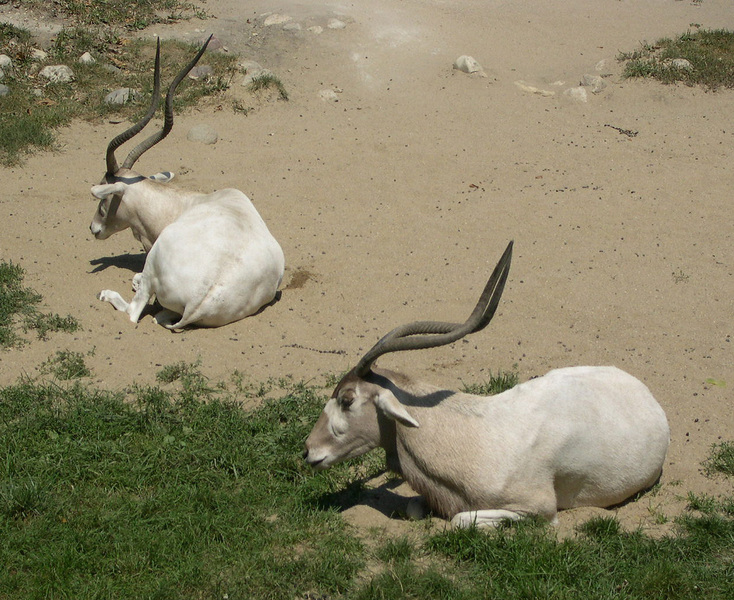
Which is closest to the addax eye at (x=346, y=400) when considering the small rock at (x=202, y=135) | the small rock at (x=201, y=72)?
the small rock at (x=202, y=135)

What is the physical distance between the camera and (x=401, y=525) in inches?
179

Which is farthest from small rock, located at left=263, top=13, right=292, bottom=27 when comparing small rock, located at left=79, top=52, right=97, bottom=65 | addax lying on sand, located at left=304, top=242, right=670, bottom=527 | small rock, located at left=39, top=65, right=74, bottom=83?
addax lying on sand, located at left=304, top=242, right=670, bottom=527

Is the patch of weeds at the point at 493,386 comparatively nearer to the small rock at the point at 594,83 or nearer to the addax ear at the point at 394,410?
the addax ear at the point at 394,410

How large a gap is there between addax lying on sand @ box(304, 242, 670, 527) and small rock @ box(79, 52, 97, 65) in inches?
370

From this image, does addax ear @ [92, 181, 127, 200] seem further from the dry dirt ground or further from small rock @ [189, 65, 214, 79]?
small rock @ [189, 65, 214, 79]

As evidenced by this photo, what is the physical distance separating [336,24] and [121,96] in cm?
420

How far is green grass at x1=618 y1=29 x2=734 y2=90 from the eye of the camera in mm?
12266

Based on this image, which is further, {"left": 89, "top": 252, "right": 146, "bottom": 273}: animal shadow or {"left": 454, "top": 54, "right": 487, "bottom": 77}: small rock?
{"left": 454, "top": 54, "right": 487, "bottom": 77}: small rock

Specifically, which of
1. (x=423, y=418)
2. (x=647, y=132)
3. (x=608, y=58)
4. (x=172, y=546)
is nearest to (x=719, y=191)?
(x=647, y=132)

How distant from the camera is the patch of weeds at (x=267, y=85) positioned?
11608mm

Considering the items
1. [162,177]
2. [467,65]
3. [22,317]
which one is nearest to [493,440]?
[22,317]

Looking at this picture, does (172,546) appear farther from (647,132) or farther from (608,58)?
(608,58)

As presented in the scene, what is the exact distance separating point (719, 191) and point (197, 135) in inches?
257

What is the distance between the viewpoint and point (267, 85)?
11656 mm
